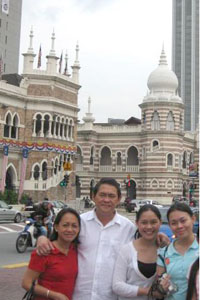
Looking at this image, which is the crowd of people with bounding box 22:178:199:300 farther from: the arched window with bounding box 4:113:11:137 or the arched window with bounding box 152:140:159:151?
the arched window with bounding box 152:140:159:151

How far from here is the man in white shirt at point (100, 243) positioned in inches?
166

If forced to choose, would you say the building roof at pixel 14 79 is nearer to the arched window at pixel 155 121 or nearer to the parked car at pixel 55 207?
the arched window at pixel 155 121

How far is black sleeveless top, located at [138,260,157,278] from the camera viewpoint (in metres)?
4.11

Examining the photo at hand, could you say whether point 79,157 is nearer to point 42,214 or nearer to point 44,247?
point 42,214

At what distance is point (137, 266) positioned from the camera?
411cm

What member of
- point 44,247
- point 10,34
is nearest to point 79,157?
point 10,34

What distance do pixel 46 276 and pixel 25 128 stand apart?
33085 millimetres

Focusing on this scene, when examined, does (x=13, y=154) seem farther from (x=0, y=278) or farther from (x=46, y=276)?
(x=46, y=276)

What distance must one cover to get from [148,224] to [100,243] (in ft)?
1.47

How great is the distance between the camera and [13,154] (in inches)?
1404

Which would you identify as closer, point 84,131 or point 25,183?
point 25,183

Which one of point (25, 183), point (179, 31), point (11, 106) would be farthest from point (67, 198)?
point (179, 31)

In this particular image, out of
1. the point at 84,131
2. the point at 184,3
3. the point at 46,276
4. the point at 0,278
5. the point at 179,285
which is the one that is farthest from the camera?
the point at 184,3

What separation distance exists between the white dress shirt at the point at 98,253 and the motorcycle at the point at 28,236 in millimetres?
9923
